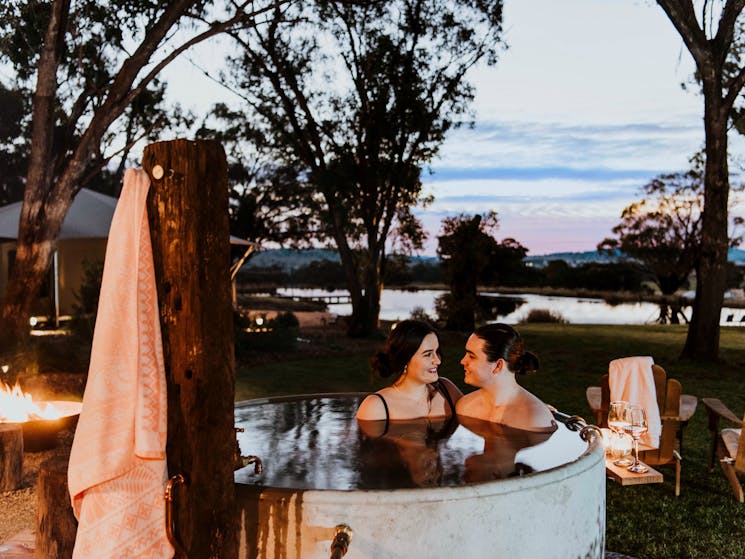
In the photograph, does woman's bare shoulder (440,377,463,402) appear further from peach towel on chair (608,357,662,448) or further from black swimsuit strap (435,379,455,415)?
peach towel on chair (608,357,662,448)

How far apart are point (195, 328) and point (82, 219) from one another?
581 inches

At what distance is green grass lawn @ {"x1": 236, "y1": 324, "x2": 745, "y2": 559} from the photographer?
16.8ft

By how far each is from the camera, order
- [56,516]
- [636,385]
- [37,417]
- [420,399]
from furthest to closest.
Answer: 1. [37,417]
2. [636,385]
3. [420,399]
4. [56,516]

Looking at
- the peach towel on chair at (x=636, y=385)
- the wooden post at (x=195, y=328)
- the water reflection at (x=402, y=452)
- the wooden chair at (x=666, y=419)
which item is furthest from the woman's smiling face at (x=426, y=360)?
the wooden chair at (x=666, y=419)

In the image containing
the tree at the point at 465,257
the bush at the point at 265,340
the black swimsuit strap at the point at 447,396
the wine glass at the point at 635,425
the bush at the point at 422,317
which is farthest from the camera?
the bush at the point at 422,317

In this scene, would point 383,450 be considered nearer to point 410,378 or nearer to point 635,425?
point 410,378

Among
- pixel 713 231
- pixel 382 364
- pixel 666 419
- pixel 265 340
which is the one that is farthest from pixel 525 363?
pixel 265 340

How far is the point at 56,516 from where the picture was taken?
354cm

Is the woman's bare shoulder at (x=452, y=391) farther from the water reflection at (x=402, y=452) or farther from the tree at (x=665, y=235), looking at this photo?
the tree at (x=665, y=235)

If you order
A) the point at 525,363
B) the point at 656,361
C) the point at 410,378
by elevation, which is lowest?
the point at 656,361

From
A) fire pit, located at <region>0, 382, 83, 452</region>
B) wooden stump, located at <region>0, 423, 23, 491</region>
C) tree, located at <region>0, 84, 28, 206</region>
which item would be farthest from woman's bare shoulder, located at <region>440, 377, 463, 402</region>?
tree, located at <region>0, 84, 28, 206</region>

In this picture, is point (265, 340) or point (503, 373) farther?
point (265, 340)

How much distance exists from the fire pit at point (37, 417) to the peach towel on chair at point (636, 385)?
4836 millimetres

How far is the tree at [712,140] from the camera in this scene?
481 inches
